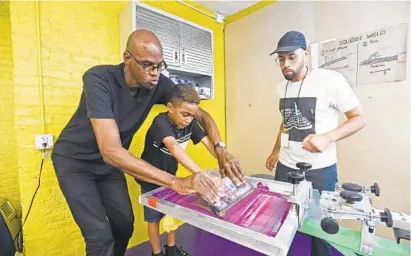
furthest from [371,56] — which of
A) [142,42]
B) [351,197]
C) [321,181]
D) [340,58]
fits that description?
[142,42]

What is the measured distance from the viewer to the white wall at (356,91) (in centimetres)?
168

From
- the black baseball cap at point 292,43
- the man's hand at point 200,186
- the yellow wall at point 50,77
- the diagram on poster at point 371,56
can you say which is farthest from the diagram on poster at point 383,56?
the yellow wall at point 50,77

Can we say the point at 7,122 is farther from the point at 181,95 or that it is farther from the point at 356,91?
the point at 356,91

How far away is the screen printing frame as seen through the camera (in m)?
0.62

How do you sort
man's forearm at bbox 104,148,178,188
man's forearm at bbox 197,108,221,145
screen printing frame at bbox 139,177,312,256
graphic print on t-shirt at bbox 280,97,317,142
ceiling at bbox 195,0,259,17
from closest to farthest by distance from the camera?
1. screen printing frame at bbox 139,177,312,256
2. man's forearm at bbox 104,148,178,188
3. graphic print on t-shirt at bbox 280,97,317,142
4. man's forearm at bbox 197,108,221,145
5. ceiling at bbox 195,0,259,17

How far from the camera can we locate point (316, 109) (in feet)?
4.26

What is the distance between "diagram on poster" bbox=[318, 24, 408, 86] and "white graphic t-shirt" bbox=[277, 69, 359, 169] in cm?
Answer: 66

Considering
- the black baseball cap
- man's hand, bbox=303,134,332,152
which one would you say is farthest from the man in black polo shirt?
the black baseball cap

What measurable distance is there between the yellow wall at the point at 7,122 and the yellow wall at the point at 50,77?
42 millimetres

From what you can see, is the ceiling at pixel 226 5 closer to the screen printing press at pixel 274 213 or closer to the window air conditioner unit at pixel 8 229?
the screen printing press at pixel 274 213

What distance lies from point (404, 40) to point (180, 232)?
2388 mm

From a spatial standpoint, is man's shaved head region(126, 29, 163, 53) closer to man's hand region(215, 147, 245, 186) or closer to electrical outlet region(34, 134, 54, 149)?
man's hand region(215, 147, 245, 186)

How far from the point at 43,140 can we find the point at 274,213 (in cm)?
149

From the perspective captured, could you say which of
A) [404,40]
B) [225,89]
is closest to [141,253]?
[225,89]
